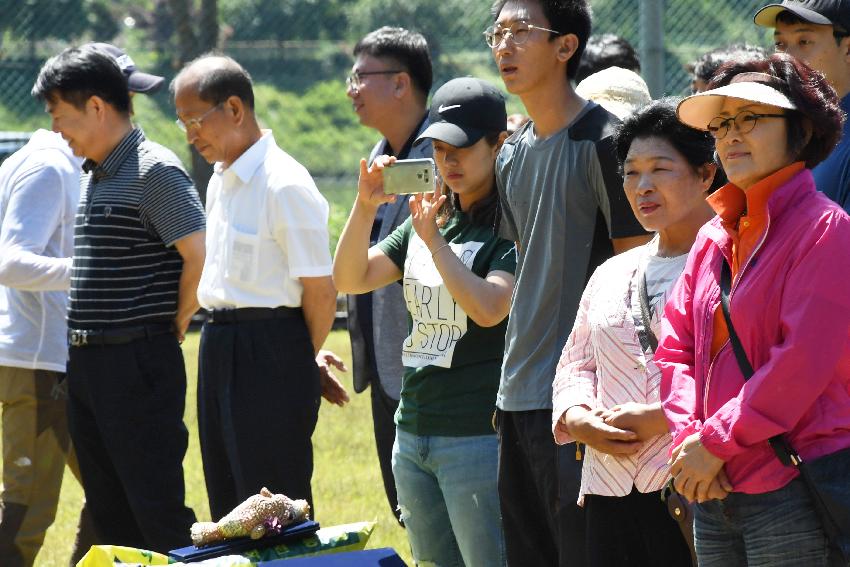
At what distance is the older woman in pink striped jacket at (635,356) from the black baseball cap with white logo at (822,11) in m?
0.72

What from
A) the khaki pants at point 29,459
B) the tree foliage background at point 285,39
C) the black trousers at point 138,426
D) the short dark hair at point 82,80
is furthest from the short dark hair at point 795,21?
the tree foliage background at point 285,39

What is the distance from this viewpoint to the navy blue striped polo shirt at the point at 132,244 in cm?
462

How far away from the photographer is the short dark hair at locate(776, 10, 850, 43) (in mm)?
3557

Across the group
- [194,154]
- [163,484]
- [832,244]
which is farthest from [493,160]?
[194,154]

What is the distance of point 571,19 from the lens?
3596 mm

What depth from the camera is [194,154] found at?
9.99m

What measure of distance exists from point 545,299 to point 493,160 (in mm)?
597

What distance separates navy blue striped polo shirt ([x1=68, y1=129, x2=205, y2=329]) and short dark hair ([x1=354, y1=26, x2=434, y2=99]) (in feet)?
3.04

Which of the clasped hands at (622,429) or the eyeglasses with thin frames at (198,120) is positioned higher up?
the eyeglasses with thin frames at (198,120)

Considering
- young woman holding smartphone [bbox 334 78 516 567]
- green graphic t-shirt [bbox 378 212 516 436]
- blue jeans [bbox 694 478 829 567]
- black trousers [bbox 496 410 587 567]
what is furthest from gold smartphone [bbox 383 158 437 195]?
blue jeans [bbox 694 478 829 567]

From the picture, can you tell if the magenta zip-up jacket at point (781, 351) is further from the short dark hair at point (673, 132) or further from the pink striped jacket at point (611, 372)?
the short dark hair at point (673, 132)

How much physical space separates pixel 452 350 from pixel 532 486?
49 cm

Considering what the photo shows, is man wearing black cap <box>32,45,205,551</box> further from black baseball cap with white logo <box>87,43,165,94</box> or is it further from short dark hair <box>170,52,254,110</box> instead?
black baseball cap with white logo <box>87,43,165,94</box>

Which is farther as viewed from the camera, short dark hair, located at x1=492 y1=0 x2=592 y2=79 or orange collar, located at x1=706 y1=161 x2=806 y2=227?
short dark hair, located at x1=492 y1=0 x2=592 y2=79
